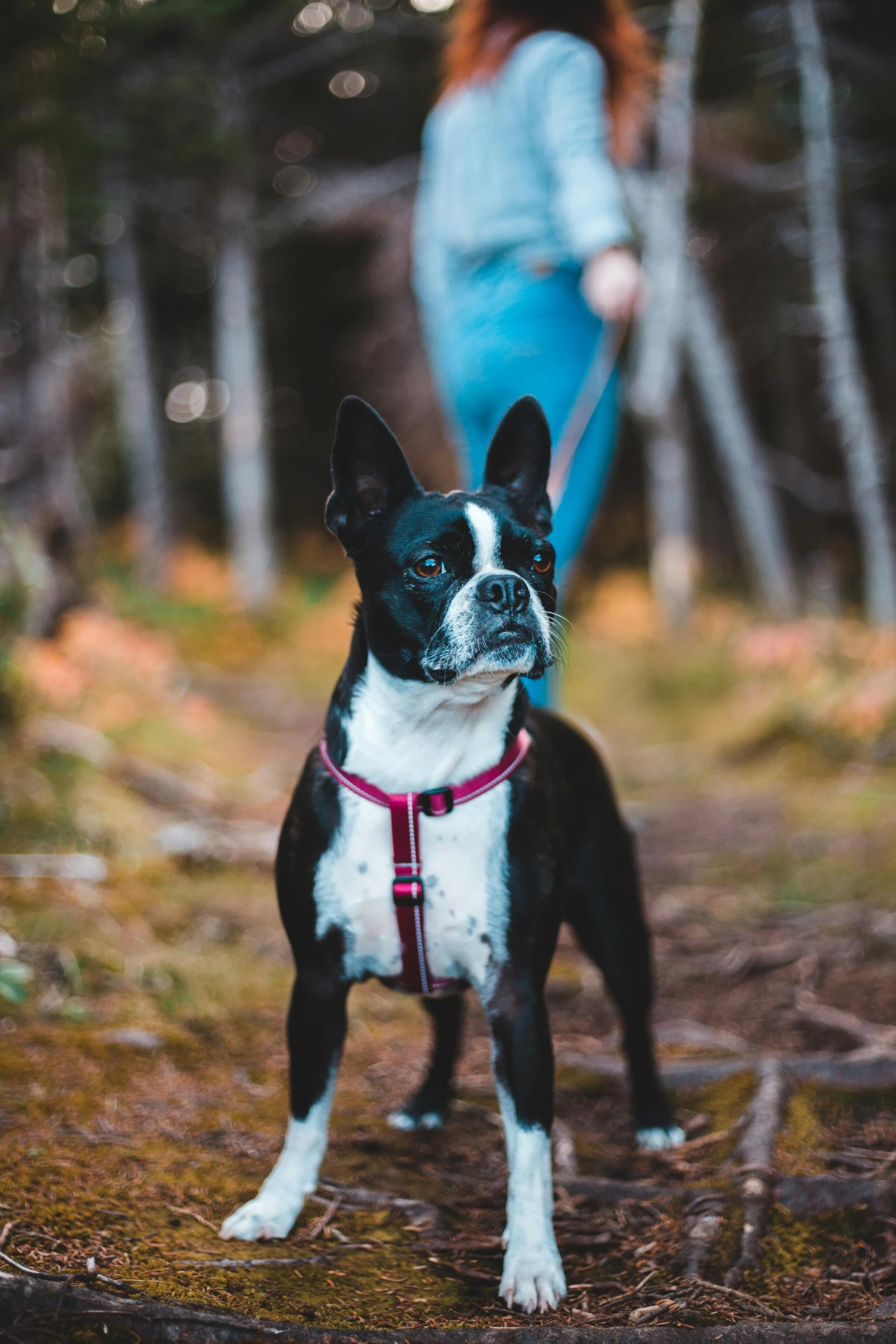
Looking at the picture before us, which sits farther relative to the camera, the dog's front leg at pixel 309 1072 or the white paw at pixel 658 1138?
the white paw at pixel 658 1138

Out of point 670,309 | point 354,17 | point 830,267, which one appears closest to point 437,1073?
point 830,267

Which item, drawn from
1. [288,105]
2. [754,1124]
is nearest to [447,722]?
[754,1124]

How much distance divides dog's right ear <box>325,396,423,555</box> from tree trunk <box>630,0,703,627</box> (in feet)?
25.9

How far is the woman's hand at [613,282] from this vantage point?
293 centimetres

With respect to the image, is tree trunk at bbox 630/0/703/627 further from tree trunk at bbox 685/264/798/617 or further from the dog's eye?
the dog's eye

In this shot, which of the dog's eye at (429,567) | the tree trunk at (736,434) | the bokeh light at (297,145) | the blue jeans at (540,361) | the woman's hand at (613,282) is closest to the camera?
the dog's eye at (429,567)

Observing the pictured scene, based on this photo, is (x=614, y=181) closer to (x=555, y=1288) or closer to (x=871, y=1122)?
(x=871, y=1122)

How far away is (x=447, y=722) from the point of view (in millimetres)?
2002

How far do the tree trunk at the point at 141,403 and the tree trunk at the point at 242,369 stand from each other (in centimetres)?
100

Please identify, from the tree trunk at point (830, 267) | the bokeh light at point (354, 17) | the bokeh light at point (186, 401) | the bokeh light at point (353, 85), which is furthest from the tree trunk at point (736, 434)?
the bokeh light at point (186, 401)

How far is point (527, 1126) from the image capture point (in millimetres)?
1793

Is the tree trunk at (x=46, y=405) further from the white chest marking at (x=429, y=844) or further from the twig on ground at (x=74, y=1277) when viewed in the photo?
the twig on ground at (x=74, y=1277)

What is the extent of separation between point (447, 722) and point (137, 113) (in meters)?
12.7

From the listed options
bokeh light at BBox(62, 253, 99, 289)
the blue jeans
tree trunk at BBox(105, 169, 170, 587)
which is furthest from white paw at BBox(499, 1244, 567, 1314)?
bokeh light at BBox(62, 253, 99, 289)
